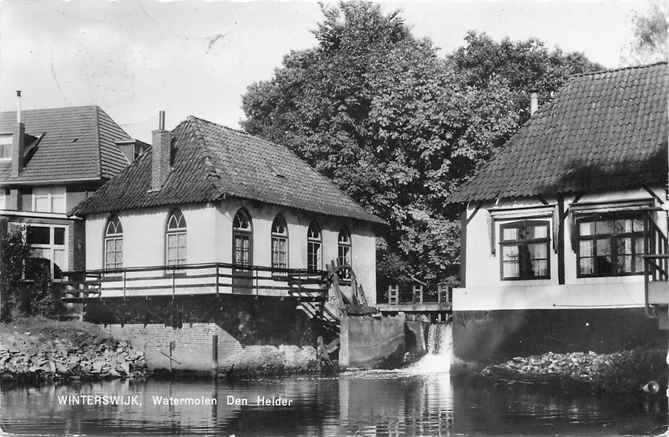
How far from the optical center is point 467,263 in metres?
27.4

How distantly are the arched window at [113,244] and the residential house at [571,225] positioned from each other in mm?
12526

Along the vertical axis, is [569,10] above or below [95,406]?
above

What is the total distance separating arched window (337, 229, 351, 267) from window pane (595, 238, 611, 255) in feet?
44.4

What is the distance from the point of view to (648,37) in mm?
32219

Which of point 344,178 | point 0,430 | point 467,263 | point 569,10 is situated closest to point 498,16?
point 569,10

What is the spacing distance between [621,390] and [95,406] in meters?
11.5

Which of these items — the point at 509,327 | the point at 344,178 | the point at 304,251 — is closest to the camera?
the point at 509,327

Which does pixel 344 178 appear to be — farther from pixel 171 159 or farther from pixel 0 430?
pixel 0 430

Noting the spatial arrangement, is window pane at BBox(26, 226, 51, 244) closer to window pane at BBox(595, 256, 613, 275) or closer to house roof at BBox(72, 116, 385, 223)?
house roof at BBox(72, 116, 385, 223)

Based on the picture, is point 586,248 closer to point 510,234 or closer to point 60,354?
point 510,234

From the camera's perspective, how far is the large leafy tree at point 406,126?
39031 mm

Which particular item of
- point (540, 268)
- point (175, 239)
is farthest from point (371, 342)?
point (540, 268)

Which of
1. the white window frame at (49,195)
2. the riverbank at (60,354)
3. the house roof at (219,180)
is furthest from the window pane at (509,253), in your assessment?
the white window frame at (49,195)

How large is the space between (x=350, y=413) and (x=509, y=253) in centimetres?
846
